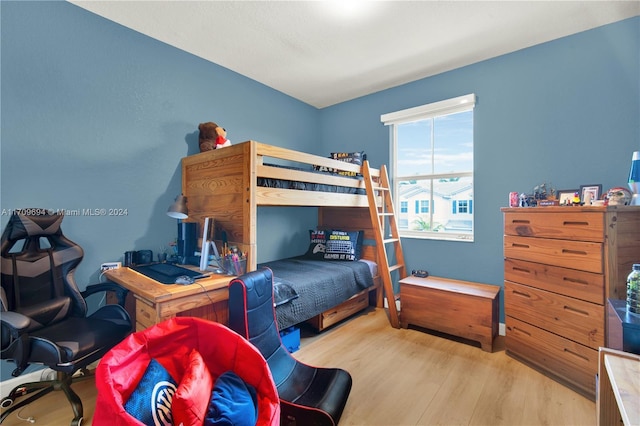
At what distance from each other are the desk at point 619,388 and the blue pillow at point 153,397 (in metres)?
1.46

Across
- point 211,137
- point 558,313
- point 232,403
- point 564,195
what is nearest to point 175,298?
point 232,403

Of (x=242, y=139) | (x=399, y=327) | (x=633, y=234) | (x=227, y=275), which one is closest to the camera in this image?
(x=633, y=234)

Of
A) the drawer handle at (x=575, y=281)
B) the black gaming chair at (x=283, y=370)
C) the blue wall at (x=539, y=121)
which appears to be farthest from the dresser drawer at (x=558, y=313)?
the black gaming chair at (x=283, y=370)

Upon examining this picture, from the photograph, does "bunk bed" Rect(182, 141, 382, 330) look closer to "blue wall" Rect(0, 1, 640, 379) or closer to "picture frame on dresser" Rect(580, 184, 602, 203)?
"blue wall" Rect(0, 1, 640, 379)

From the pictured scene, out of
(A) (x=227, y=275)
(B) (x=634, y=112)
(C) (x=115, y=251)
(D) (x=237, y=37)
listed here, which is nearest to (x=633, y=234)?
(B) (x=634, y=112)

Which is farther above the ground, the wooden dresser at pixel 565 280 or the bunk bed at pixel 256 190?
the bunk bed at pixel 256 190

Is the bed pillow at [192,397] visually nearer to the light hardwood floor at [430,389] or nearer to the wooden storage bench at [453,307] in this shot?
the light hardwood floor at [430,389]

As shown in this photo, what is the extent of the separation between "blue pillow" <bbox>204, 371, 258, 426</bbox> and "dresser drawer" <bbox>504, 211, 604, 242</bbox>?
214 centimetres

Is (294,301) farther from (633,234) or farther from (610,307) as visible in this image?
(633,234)

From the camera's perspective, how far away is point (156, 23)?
7.36ft

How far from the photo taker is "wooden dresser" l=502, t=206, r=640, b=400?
1.76 meters

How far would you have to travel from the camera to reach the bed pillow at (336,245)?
3.25 m

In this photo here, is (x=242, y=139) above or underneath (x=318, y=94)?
underneath

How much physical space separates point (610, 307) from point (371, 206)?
74.3 inches
